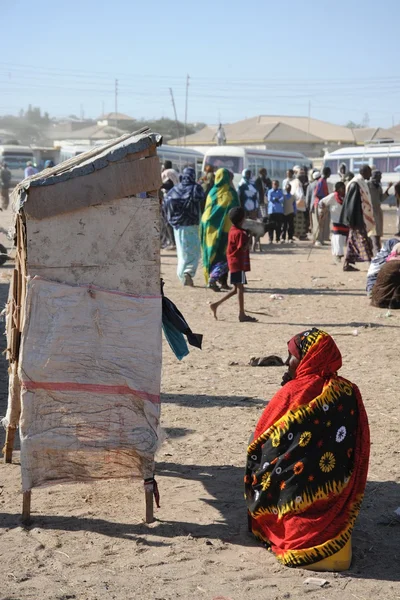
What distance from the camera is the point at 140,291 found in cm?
468

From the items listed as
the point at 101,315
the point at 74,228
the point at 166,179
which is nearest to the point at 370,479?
the point at 101,315

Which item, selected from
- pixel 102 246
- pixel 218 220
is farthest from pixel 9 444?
pixel 218 220

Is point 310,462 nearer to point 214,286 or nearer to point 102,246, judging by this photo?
point 102,246

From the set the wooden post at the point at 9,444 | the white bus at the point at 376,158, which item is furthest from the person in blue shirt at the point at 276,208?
the wooden post at the point at 9,444

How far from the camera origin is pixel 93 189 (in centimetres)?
452

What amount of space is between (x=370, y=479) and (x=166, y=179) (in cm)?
1380

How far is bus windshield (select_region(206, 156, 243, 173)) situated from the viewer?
31.7 metres

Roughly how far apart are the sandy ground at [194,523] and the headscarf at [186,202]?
5.50m

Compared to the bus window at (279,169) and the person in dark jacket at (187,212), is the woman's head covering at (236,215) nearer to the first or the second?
the person in dark jacket at (187,212)

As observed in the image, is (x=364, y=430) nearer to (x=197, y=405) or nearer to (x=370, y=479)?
(x=370, y=479)

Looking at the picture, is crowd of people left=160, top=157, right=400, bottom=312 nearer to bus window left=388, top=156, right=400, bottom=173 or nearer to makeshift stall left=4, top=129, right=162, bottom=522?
makeshift stall left=4, top=129, right=162, bottom=522

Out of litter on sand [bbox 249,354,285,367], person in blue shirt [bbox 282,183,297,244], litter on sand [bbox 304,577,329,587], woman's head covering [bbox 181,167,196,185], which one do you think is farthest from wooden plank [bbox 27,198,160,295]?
person in blue shirt [bbox 282,183,297,244]

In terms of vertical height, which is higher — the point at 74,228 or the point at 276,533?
the point at 74,228

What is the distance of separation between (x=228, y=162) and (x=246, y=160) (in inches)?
25.4
